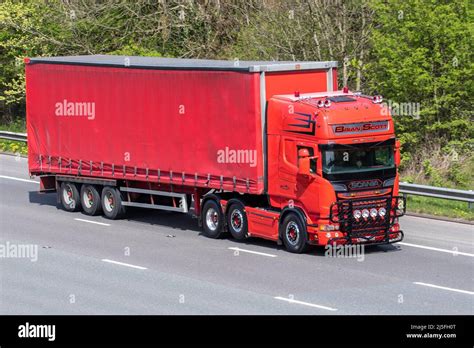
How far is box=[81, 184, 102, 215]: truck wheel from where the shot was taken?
2519 cm

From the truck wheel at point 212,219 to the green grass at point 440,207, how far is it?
5.19 meters

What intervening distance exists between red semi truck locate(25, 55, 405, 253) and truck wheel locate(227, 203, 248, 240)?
2 cm

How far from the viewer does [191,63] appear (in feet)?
74.8

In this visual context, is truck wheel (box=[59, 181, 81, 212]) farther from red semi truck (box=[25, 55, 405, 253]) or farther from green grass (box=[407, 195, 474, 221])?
green grass (box=[407, 195, 474, 221])

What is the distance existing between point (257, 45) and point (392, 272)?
15987mm

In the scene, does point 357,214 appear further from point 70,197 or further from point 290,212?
point 70,197

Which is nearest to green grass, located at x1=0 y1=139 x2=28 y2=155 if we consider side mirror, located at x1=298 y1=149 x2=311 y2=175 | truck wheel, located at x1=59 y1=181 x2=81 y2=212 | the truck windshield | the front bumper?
truck wheel, located at x1=59 y1=181 x2=81 y2=212

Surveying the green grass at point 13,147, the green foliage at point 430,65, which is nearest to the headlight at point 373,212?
the green foliage at point 430,65

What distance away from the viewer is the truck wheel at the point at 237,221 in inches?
851

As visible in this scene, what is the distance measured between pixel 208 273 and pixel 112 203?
6.64 meters

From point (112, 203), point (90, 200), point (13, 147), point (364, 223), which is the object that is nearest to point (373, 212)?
point (364, 223)

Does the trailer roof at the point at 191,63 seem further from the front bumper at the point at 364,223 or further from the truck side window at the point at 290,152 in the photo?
the front bumper at the point at 364,223

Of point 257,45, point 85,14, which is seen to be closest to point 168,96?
point 257,45
